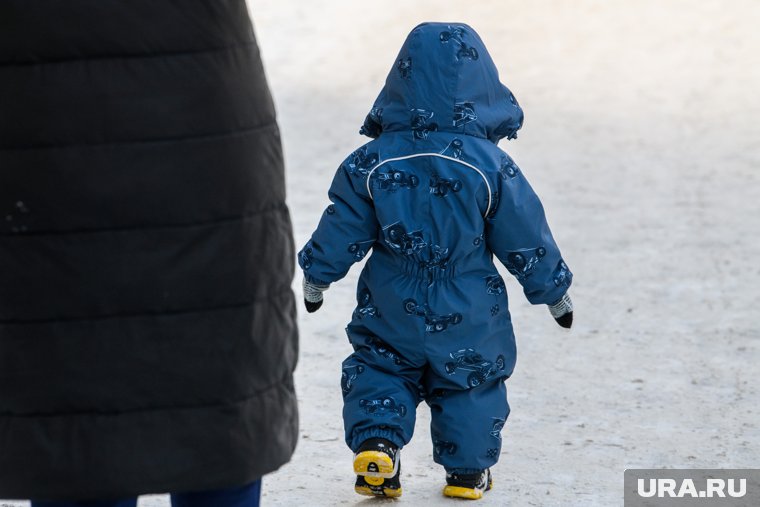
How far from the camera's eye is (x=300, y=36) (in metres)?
10.6

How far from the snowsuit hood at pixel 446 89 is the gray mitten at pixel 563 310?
1.41ft

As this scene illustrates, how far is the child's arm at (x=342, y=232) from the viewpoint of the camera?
3.20m

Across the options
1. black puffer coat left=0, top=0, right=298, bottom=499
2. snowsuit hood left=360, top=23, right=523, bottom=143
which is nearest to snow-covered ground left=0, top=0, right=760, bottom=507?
snowsuit hood left=360, top=23, right=523, bottom=143

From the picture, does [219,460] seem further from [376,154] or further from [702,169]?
[702,169]

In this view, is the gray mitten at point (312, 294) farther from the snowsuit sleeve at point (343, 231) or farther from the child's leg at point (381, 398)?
the child's leg at point (381, 398)

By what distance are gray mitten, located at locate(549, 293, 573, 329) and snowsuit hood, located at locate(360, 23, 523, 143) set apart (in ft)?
1.41

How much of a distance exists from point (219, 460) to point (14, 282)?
0.39m

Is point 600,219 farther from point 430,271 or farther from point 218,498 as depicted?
point 218,498

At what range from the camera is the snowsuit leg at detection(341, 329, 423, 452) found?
3.23 m

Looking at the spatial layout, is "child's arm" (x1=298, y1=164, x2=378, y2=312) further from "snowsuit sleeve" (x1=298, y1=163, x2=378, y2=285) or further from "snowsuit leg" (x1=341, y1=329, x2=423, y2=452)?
"snowsuit leg" (x1=341, y1=329, x2=423, y2=452)

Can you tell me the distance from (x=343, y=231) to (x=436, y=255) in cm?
24

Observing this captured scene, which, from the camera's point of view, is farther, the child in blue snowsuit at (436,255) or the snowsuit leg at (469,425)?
the snowsuit leg at (469,425)

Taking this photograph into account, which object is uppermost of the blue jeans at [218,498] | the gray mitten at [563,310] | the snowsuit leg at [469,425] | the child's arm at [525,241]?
the child's arm at [525,241]

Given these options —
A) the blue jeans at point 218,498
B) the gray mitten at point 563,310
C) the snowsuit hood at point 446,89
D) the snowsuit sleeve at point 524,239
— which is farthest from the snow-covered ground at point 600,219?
the blue jeans at point 218,498
